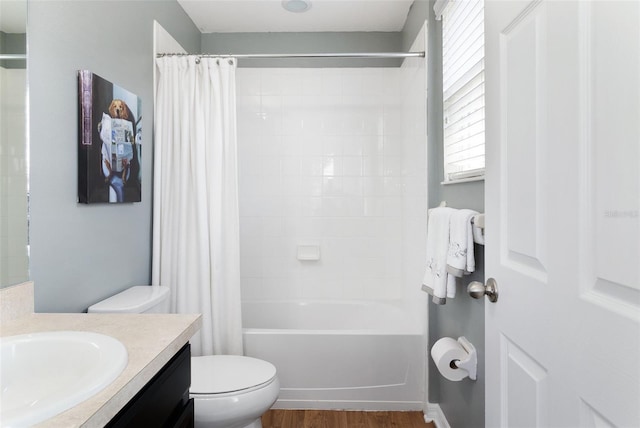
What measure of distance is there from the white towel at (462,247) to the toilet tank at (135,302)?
1.26 metres

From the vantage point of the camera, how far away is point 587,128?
2.07ft

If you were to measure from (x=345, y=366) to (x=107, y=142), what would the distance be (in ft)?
5.50

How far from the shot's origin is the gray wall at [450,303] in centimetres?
150

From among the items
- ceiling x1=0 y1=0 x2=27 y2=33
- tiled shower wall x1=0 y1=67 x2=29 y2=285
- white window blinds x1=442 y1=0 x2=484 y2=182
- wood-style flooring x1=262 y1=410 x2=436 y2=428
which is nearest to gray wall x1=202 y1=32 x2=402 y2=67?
white window blinds x1=442 y1=0 x2=484 y2=182

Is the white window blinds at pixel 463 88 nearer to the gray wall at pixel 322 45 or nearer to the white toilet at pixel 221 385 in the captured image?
the gray wall at pixel 322 45

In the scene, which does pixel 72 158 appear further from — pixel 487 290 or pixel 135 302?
pixel 487 290

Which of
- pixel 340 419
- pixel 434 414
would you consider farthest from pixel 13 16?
pixel 434 414

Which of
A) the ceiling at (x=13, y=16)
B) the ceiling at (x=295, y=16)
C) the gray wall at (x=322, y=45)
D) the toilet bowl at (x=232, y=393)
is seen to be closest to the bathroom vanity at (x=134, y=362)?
the toilet bowl at (x=232, y=393)

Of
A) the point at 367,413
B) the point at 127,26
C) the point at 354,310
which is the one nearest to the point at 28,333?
the point at 127,26

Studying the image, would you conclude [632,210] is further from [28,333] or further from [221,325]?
[221,325]

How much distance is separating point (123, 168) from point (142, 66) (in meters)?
0.61

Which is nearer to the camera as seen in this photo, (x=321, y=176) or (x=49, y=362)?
(x=49, y=362)

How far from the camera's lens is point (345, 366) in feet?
7.06

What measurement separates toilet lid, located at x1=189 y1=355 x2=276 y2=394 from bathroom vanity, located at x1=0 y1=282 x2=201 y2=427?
47 centimetres
